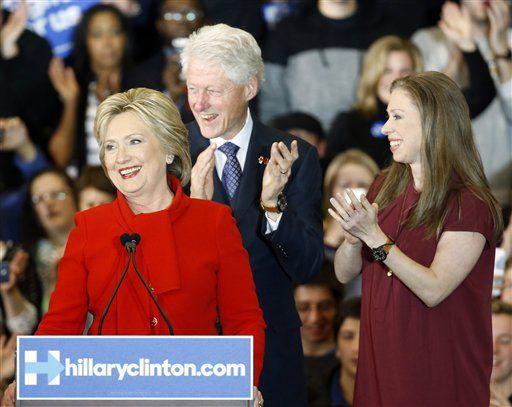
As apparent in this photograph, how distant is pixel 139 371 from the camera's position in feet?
6.66

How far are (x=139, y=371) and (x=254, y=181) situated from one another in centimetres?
99

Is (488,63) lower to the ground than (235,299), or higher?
higher

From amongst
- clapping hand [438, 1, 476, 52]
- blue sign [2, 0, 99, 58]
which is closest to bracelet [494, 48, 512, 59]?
clapping hand [438, 1, 476, 52]

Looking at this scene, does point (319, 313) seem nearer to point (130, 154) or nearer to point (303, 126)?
point (303, 126)

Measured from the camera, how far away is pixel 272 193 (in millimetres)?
2615

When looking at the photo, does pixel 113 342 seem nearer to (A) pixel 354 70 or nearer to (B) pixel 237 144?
(B) pixel 237 144

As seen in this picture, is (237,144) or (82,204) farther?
(82,204)

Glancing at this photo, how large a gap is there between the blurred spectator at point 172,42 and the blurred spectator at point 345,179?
2.93 ft

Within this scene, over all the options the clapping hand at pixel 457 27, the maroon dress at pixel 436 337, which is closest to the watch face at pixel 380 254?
the maroon dress at pixel 436 337

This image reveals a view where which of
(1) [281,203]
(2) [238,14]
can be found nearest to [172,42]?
(2) [238,14]

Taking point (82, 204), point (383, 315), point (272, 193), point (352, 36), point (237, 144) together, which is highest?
point (352, 36)

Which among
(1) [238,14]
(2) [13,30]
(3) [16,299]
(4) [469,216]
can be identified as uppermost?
(2) [13,30]

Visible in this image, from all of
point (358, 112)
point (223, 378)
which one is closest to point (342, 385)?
point (358, 112)

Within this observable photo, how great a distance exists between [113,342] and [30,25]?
142 inches
